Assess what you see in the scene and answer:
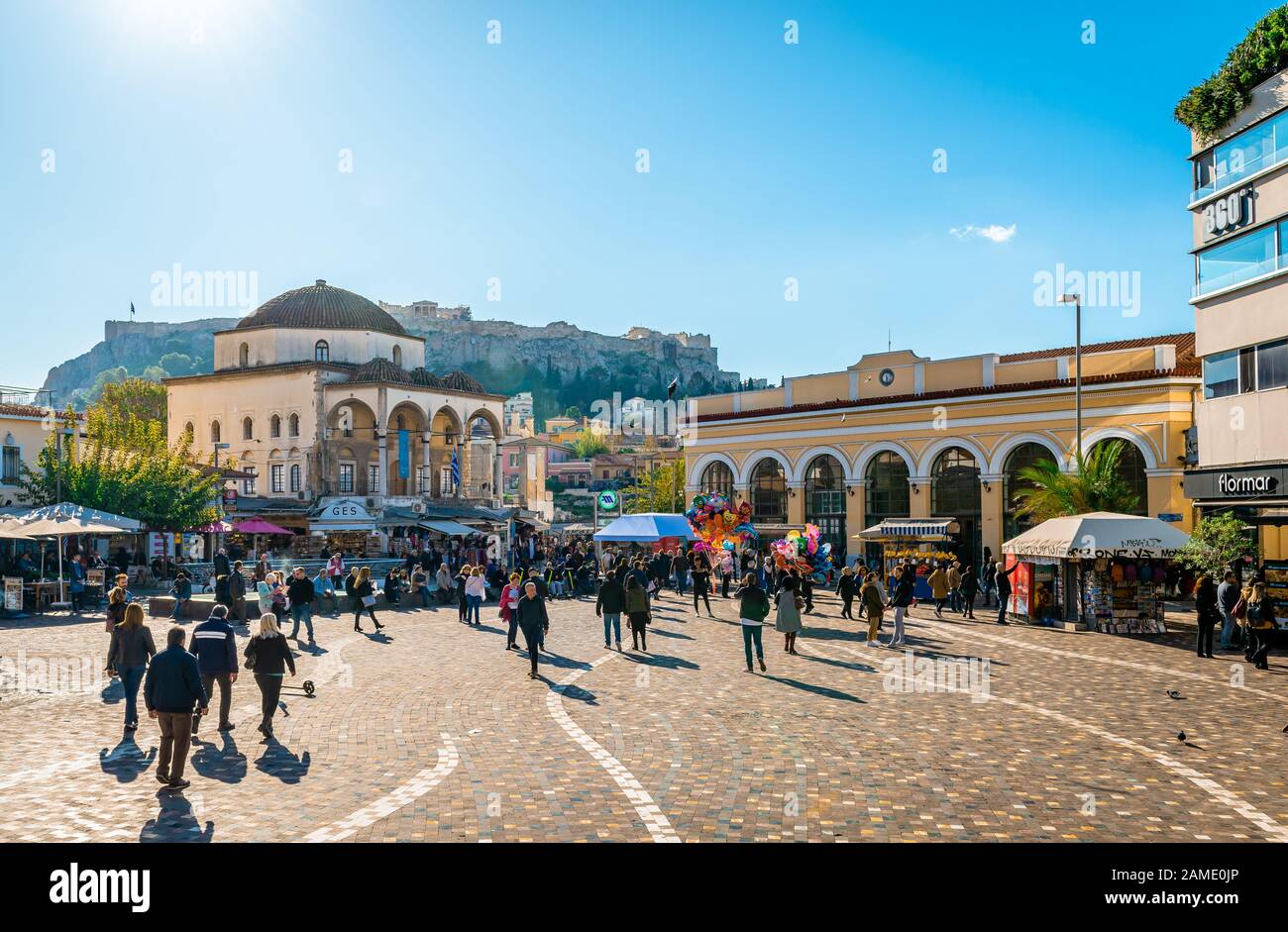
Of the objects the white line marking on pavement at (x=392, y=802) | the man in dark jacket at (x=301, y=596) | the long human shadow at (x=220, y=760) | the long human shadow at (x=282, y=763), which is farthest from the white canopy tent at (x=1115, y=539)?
the long human shadow at (x=220, y=760)

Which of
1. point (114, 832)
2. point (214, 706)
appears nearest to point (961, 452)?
point (214, 706)

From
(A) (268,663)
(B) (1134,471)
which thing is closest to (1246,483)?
(B) (1134,471)

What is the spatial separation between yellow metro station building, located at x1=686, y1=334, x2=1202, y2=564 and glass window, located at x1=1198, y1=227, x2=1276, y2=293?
379 inches

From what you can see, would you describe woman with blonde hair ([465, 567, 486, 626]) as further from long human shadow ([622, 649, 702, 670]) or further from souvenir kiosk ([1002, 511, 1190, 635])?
souvenir kiosk ([1002, 511, 1190, 635])

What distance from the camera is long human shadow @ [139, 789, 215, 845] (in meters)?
7.97

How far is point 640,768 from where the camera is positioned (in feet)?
33.5

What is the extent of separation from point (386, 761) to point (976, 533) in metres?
31.2

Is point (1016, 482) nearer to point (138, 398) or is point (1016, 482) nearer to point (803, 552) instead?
point (803, 552)

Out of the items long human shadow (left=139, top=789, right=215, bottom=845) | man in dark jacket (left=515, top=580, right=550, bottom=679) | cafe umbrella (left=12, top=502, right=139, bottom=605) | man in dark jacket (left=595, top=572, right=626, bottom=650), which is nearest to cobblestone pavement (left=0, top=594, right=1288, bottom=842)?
long human shadow (left=139, top=789, right=215, bottom=845)

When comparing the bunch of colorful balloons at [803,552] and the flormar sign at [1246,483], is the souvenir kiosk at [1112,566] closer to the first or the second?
the flormar sign at [1246,483]

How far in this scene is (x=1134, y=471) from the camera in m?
34.0

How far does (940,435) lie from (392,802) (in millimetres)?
33265

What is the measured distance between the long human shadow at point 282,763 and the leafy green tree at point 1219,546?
17.1m
